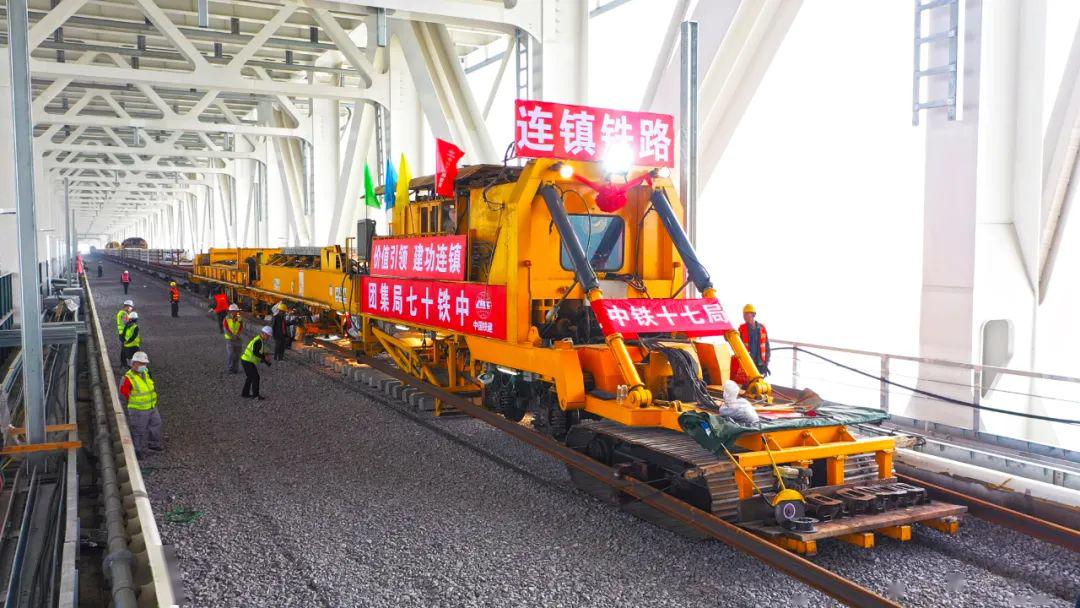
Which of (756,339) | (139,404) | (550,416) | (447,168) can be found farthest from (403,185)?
(756,339)

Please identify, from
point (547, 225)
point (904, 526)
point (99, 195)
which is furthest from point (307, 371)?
point (99, 195)

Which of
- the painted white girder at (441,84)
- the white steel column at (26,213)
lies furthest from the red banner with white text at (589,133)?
the painted white girder at (441,84)

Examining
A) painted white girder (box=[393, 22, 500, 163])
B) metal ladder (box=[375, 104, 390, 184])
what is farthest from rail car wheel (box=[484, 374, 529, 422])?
metal ladder (box=[375, 104, 390, 184])

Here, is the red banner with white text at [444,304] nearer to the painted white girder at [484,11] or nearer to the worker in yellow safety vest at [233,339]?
the worker in yellow safety vest at [233,339]

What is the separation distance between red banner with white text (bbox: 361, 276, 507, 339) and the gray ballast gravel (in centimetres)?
134

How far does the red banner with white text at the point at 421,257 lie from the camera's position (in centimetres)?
949

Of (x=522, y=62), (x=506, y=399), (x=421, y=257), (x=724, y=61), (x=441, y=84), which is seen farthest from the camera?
(x=441, y=84)

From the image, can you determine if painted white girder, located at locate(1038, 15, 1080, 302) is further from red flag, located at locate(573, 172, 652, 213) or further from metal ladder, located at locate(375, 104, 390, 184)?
metal ladder, located at locate(375, 104, 390, 184)

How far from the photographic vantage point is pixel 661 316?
7.23 metres

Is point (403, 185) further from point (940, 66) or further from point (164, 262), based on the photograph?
point (164, 262)

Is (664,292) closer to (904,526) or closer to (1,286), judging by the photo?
(904,526)

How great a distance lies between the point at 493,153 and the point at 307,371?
5569mm

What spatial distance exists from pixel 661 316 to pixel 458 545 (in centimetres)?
275

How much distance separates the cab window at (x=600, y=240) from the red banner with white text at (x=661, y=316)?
50.2 inches
